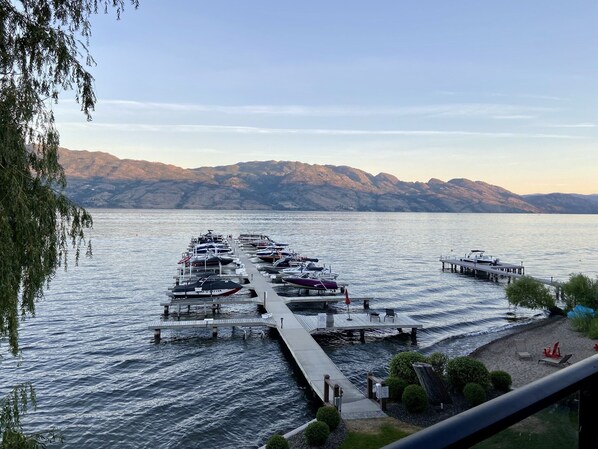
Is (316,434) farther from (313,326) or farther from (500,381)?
(313,326)

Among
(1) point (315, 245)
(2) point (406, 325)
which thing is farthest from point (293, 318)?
(1) point (315, 245)

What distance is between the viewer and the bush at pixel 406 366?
23.2 m

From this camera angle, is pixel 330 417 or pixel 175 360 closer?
pixel 330 417

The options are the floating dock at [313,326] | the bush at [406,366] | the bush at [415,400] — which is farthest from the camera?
the bush at [406,366]

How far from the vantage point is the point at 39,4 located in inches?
367

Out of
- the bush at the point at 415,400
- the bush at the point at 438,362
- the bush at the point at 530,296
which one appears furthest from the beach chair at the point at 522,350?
the bush at the point at 415,400

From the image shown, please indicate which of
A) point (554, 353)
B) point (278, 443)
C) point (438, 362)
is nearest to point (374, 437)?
point (278, 443)

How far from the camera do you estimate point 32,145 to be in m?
9.52

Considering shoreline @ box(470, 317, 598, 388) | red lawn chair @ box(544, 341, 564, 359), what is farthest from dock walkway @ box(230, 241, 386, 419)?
red lawn chair @ box(544, 341, 564, 359)

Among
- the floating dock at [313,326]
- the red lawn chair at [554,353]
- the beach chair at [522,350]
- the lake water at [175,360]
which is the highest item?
the floating dock at [313,326]

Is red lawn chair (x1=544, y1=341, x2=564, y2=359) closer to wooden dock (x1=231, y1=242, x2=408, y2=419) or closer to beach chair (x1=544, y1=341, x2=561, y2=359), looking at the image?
beach chair (x1=544, y1=341, x2=561, y2=359)

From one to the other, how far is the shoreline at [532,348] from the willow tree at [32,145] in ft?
83.6

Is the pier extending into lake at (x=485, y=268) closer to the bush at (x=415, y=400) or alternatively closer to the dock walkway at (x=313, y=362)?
the dock walkway at (x=313, y=362)

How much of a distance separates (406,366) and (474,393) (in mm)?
3418
